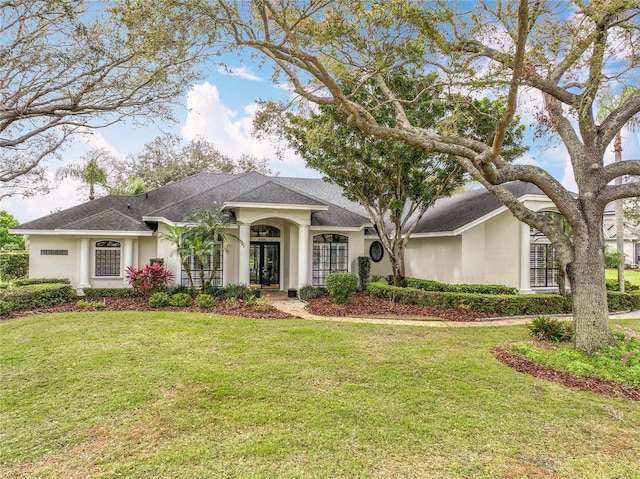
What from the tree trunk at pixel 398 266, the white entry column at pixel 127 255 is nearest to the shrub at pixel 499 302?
the tree trunk at pixel 398 266

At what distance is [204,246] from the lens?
14047 millimetres

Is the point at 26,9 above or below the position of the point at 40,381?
above

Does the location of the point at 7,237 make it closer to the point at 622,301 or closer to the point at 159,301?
the point at 159,301

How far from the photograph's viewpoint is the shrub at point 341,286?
1405 cm

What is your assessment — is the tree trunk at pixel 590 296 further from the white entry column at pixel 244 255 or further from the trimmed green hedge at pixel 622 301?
the white entry column at pixel 244 255

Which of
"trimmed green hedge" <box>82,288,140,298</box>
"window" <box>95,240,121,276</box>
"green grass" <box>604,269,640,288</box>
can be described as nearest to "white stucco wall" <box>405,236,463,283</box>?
"green grass" <box>604,269,640,288</box>

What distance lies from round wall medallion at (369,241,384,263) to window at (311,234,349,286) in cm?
209

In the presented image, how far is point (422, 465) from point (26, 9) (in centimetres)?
1344

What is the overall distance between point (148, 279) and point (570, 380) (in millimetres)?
13728

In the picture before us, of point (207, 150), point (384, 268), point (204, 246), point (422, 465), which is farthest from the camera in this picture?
point (207, 150)

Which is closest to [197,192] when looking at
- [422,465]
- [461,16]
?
[461,16]

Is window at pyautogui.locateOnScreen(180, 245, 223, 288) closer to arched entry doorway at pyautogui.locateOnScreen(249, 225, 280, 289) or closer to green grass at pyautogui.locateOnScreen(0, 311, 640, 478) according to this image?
arched entry doorway at pyautogui.locateOnScreen(249, 225, 280, 289)

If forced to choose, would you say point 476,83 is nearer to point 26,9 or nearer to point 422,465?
point 422,465

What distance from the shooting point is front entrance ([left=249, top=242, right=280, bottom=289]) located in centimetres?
1814
